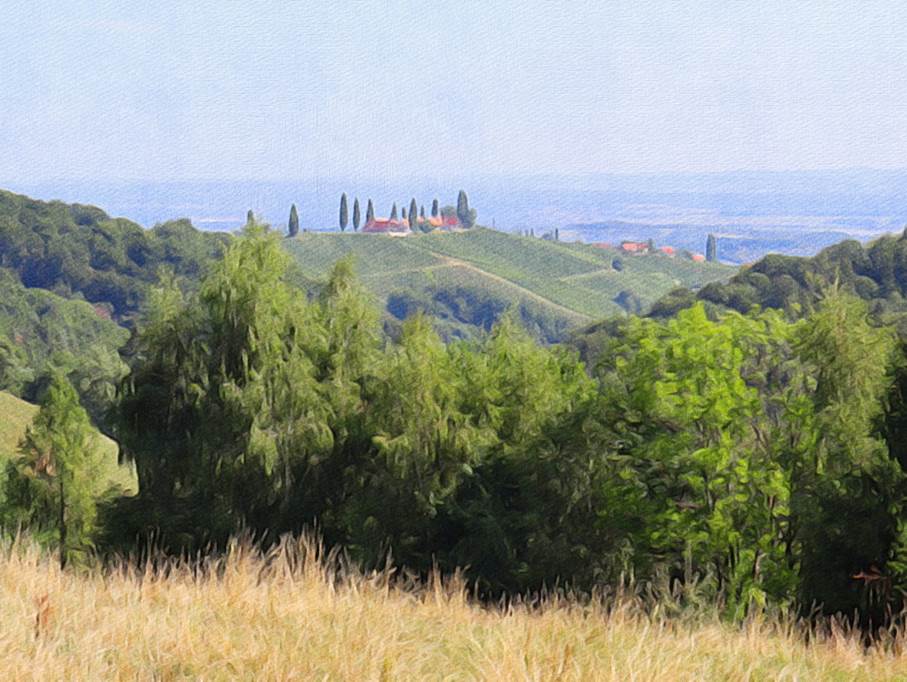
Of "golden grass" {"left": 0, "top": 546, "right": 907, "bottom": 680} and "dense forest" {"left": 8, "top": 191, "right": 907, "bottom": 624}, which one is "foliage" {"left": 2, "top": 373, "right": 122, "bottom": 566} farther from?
"golden grass" {"left": 0, "top": 546, "right": 907, "bottom": 680}

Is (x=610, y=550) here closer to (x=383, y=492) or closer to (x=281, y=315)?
(x=383, y=492)

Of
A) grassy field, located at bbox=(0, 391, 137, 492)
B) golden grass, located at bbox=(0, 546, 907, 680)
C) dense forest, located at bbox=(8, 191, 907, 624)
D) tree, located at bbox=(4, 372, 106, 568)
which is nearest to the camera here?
golden grass, located at bbox=(0, 546, 907, 680)

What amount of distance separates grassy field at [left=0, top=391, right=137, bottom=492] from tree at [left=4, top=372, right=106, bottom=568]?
20.1 metres

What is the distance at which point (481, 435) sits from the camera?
33.3 m

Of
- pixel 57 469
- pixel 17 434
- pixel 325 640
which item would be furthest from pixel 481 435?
pixel 17 434

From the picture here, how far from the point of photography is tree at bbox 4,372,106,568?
144 ft

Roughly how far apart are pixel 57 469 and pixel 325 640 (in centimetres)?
4134

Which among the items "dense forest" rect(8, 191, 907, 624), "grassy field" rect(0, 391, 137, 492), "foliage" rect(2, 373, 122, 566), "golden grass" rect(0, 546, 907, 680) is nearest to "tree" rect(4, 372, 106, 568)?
"foliage" rect(2, 373, 122, 566)

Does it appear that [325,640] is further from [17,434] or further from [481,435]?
[17,434]

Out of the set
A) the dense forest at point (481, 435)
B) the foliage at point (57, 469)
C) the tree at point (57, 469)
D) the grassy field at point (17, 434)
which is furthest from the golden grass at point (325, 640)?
the grassy field at point (17, 434)

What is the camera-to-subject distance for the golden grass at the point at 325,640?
5.22 metres

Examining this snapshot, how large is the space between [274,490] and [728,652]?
25.7 meters

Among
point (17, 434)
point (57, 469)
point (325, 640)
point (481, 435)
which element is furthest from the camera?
point (17, 434)

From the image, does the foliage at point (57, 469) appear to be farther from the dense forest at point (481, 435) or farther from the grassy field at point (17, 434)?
the grassy field at point (17, 434)
